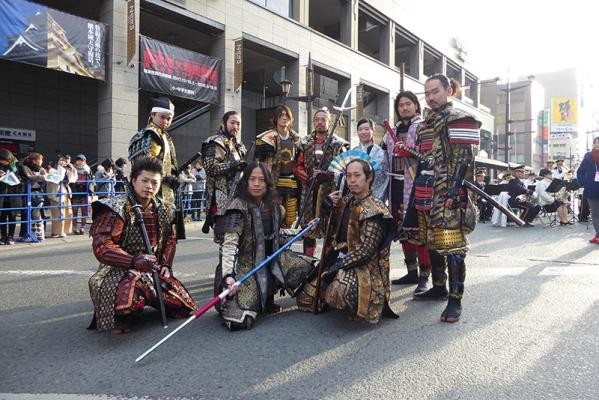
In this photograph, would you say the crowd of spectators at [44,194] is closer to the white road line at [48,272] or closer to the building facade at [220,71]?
the white road line at [48,272]

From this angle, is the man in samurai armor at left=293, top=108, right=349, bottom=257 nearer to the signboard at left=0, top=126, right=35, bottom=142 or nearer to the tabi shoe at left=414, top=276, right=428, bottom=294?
the tabi shoe at left=414, top=276, right=428, bottom=294

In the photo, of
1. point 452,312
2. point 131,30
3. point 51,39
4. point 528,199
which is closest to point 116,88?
point 131,30

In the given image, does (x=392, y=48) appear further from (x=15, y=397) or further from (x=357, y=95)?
(x=15, y=397)

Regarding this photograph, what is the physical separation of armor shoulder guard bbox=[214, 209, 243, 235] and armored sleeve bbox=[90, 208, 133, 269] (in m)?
0.72

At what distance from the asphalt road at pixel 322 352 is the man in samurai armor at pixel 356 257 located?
0.50 feet

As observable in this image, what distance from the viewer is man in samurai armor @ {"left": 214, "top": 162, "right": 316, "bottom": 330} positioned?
3445mm

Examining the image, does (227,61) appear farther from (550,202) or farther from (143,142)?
(143,142)

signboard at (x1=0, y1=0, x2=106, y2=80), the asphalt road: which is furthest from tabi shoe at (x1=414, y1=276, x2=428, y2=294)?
signboard at (x1=0, y1=0, x2=106, y2=80)

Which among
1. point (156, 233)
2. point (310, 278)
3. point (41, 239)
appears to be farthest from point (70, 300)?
point (41, 239)

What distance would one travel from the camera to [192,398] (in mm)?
2283

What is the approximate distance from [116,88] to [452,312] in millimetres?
11833

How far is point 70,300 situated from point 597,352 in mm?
4273

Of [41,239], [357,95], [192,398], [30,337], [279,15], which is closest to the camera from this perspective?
[192,398]

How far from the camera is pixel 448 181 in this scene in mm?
3525
